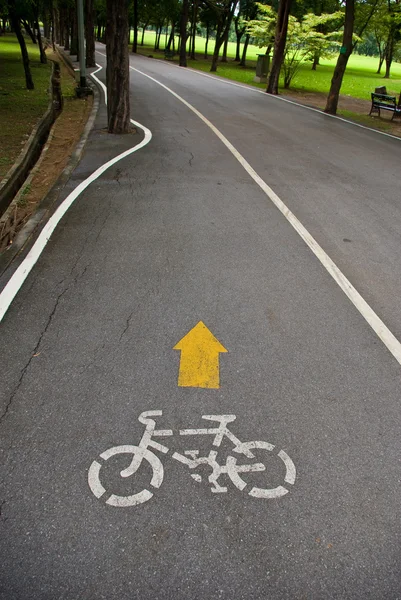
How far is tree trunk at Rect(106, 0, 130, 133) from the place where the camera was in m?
11.3

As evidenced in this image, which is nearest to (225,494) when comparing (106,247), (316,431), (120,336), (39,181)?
(316,431)

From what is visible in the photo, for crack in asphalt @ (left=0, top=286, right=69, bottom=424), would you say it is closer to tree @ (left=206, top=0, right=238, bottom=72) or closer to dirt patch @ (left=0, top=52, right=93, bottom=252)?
dirt patch @ (left=0, top=52, right=93, bottom=252)

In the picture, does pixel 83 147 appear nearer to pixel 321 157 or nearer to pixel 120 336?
pixel 321 157

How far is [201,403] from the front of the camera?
3410 mm

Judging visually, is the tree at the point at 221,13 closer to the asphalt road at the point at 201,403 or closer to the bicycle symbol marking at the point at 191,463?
the asphalt road at the point at 201,403

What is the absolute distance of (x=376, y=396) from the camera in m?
3.58

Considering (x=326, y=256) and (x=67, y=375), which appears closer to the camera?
(x=67, y=375)

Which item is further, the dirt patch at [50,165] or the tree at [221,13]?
the tree at [221,13]

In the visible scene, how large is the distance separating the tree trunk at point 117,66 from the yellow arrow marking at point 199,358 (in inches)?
381

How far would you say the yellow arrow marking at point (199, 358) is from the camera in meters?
3.65

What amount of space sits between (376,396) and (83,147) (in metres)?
9.57

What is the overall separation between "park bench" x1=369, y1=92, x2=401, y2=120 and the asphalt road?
46.1 ft

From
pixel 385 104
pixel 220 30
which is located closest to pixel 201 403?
pixel 385 104

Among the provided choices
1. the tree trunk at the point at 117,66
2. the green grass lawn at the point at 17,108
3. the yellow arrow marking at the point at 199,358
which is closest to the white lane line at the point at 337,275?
the yellow arrow marking at the point at 199,358
